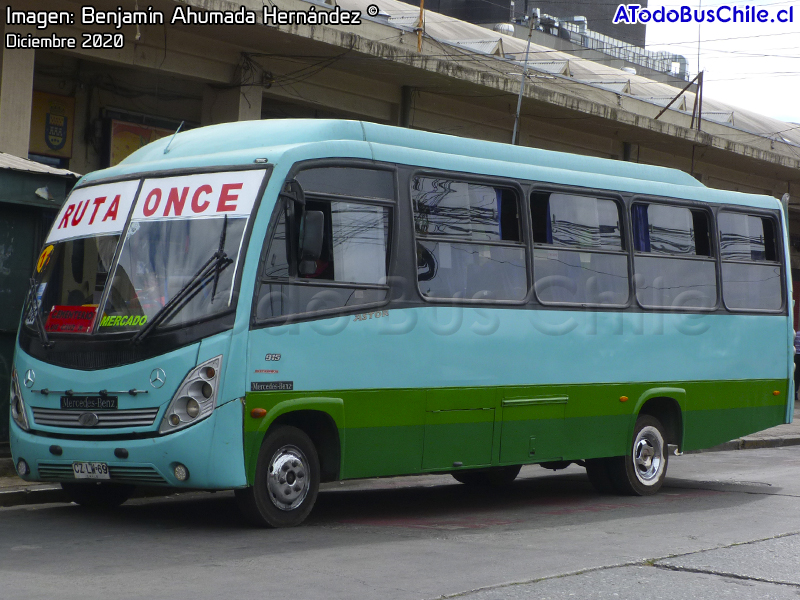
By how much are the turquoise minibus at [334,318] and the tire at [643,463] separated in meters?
0.03

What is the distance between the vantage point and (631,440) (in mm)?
11234

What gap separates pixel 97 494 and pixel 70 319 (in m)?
1.65

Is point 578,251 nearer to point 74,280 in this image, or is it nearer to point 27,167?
point 74,280

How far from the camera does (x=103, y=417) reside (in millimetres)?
8211

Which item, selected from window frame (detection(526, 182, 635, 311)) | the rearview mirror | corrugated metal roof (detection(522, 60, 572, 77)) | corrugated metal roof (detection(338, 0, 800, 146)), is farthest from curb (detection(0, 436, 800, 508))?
corrugated metal roof (detection(522, 60, 572, 77))

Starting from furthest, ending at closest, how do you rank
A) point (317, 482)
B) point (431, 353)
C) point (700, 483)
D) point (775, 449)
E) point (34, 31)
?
point (775, 449) < point (34, 31) < point (700, 483) < point (431, 353) < point (317, 482)

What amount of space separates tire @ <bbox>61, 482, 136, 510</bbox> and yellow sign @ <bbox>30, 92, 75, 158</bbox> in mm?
10236

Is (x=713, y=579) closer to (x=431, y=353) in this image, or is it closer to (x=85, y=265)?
(x=431, y=353)

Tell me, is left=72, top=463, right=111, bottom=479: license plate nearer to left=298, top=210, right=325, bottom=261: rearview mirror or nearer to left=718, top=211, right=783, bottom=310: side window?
left=298, top=210, right=325, bottom=261: rearview mirror

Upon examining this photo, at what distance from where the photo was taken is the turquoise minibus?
8.07m

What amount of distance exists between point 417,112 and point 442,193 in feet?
39.8

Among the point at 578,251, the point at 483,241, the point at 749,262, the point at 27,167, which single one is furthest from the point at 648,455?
the point at 27,167

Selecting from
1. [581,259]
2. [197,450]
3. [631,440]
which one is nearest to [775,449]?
[631,440]

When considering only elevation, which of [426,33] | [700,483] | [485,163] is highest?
[426,33]
